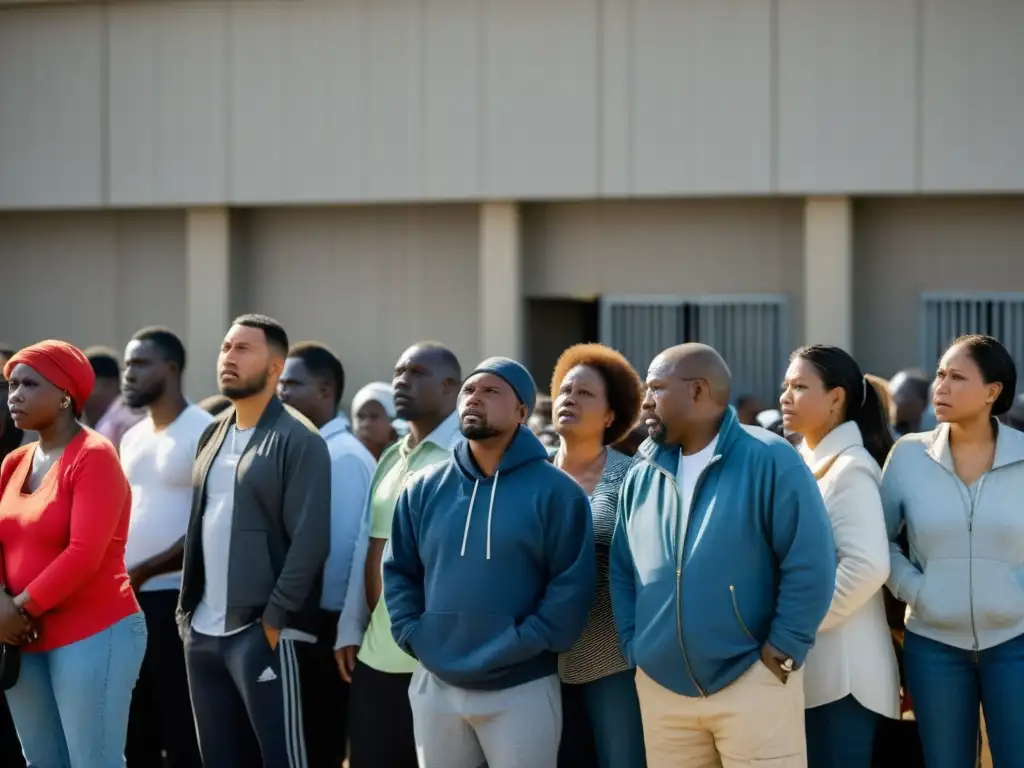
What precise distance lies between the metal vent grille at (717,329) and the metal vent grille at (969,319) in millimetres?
1379

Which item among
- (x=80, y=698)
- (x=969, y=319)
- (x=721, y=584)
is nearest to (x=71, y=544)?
(x=80, y=698)

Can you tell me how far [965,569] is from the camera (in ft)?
16.7

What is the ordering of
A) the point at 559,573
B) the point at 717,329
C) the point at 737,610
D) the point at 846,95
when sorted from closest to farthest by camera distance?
the point at 737,610 < the point at 559,573 < the point at 846,95 < the point at 717,329

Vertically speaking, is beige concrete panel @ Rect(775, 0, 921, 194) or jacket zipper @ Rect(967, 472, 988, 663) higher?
beige concrete panel @ Rect(775, 0, 921, 194)

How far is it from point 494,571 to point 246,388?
5.35 feet

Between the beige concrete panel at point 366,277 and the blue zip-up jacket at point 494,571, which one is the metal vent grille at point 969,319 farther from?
the blue zip-up jacket at point 494,571

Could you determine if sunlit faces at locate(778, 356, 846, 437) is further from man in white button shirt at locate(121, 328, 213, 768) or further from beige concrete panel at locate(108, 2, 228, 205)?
beige concrete panel at locate(108, 2, 228, 205)

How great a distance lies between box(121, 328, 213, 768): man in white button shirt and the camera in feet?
21.5

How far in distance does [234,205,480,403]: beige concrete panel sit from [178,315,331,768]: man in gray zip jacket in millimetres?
8523

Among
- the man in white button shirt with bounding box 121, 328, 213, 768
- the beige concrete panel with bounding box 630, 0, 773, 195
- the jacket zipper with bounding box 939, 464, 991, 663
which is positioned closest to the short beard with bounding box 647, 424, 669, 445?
the jacket zipper with bounding box 939, 464, 991, 663

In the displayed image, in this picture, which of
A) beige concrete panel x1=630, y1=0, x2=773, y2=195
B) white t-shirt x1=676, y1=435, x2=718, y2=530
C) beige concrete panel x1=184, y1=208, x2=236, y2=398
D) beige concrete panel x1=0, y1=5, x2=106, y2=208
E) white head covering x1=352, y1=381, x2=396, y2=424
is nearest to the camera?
white t-shirt x1=676, y1=435, x2=718, y2=530

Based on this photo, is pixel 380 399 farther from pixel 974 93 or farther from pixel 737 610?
pixel 974 93

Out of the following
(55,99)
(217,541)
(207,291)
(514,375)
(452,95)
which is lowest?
(217,541)

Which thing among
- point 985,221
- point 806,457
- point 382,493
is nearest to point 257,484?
point 382,493
